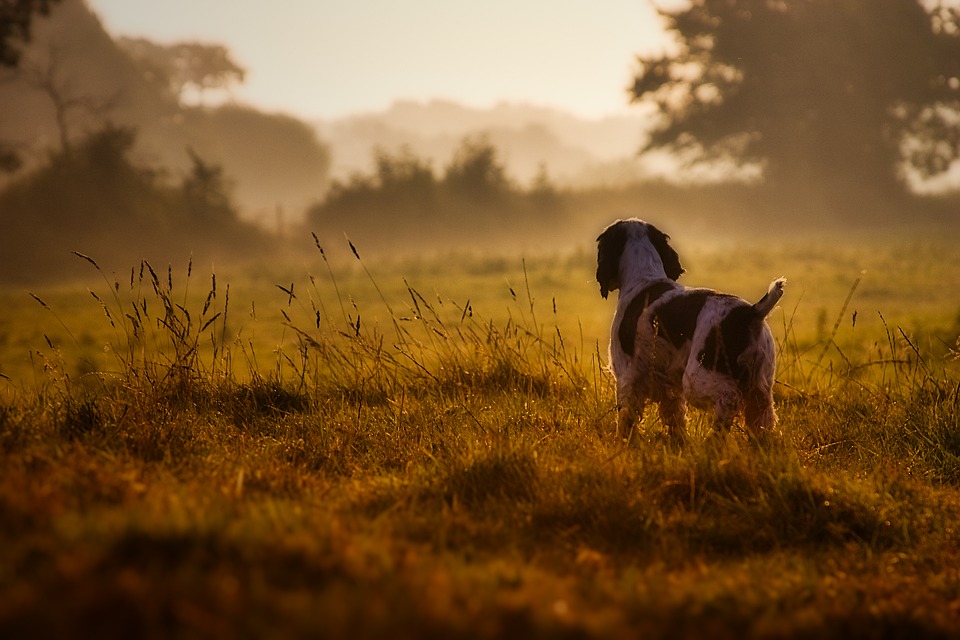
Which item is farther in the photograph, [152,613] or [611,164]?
[611,164]

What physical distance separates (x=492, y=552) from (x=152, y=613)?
5.32 ft

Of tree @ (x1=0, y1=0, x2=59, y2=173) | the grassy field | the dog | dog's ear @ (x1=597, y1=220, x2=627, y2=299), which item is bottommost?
the grassy field

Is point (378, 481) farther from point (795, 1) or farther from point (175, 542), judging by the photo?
point (795, 1)

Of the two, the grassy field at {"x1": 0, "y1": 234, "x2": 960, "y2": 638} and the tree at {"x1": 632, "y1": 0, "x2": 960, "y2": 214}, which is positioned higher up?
the tree at {"x1": 632, "y1": 0, "x2": 960, "y2": 214}

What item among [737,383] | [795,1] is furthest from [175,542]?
[795,1]

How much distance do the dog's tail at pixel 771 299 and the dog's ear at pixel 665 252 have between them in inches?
55.5

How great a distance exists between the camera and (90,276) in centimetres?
2731

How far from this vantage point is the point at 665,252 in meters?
6.00

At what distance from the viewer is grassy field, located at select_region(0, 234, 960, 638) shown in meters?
2.22

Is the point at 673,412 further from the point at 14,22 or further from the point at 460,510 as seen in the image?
the point at 14,22

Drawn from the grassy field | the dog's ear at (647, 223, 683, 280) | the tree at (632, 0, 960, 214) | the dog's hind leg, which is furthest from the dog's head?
the tree at (632, 0, 960, 214)

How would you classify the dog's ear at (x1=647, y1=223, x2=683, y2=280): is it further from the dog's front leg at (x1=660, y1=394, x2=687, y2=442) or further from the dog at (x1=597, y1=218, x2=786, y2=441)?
the dog's front leg at (x1=660, y1=394, x2=687, y2=442)

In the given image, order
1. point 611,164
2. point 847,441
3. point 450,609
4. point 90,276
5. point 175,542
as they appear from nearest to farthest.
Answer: point 450,609, point 175,542, point 847,441, point 90,276, point 611,164

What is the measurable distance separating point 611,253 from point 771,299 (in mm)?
1683
